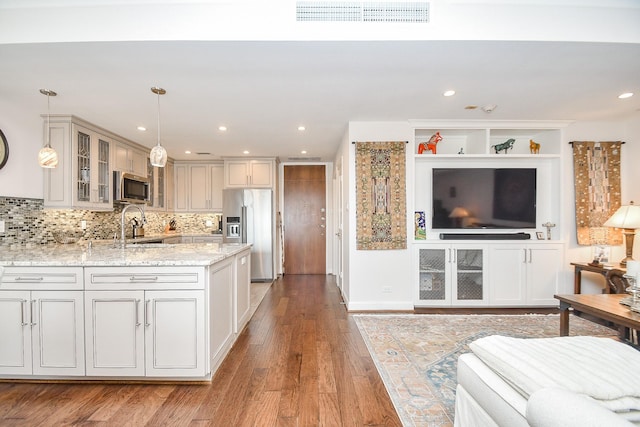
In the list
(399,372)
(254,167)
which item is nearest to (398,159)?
(399,372)

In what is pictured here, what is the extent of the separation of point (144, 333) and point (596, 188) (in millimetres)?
5161

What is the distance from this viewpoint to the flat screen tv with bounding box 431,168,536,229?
3881mm

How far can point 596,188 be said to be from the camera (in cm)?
372

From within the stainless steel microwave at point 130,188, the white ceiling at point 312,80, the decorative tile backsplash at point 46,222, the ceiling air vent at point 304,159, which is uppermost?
the white ceiling at point 312,80

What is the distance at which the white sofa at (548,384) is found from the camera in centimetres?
75

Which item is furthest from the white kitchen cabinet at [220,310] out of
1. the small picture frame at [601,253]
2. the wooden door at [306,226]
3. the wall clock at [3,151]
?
the small picture frame at [601,253]

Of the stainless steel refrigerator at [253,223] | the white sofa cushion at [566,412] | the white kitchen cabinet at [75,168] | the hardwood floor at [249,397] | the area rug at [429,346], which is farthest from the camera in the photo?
the stainless steel refrigerator at [253,223]

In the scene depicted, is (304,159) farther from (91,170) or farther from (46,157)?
(46,157)

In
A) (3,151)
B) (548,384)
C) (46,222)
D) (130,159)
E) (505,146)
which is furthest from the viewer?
(130,159)

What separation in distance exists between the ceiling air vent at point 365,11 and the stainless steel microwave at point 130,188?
3663mm

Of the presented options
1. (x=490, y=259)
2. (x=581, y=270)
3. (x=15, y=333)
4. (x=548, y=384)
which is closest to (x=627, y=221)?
(x=581, y=270)

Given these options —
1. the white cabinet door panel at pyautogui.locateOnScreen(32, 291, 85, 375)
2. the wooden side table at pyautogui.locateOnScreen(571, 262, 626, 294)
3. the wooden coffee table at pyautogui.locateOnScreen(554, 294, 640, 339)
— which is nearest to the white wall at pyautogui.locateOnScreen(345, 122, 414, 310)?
the wooden coffee table at pyautogui.locateOnScreen(554, 294, 640, 339)

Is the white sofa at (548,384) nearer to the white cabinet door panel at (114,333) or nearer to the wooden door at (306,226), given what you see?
the white cabinet door panel at (114,333)

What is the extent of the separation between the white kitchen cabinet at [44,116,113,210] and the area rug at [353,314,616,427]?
371 centimetres
